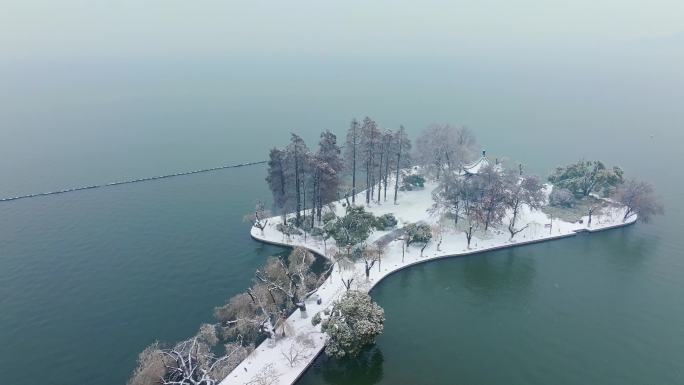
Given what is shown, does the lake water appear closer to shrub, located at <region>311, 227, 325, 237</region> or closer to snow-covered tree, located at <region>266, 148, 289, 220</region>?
shrub, located at <region>311, 227, 325, 237</region>

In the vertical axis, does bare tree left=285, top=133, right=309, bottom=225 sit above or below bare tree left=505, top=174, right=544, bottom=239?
above

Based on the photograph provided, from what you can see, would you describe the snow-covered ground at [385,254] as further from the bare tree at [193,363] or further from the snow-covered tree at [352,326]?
the snow-covered tree at [352,326]

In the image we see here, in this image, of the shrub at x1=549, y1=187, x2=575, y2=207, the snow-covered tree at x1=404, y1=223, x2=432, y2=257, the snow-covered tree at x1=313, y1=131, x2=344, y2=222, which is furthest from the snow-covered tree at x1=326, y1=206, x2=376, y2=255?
the shrub at x1=549, y1=187, x2=575, y2=207

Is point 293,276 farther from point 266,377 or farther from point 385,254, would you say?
point 266,377

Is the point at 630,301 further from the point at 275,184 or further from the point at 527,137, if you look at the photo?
the point at 527,137

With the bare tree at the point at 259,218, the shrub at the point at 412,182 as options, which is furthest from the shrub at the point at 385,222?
the bare tree at the point at 259,218

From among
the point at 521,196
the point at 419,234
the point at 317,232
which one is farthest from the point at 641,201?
the point at 317,232
